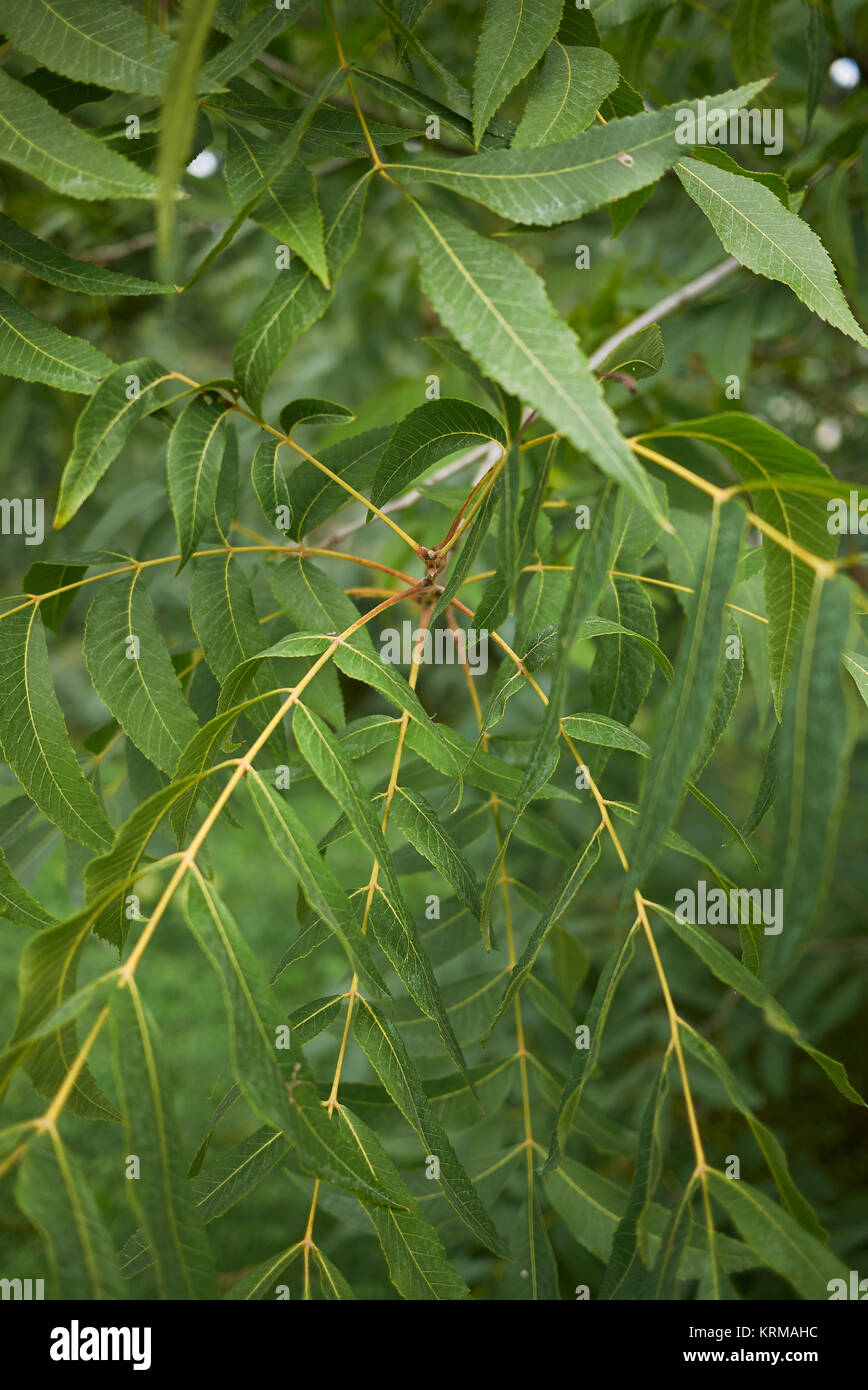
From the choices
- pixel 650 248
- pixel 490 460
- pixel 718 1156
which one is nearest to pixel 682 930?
pixel 490 460

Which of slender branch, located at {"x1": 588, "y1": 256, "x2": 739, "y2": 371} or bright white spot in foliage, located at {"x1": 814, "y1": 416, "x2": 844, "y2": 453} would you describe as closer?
slender branch, located at {"x1": 588, "y1": 256, "x2": 739, "y2": 371}

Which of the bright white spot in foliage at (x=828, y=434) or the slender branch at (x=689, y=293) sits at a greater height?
the bright white spot in foliage at (x=828, y=434)

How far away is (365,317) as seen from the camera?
1694 millimetres

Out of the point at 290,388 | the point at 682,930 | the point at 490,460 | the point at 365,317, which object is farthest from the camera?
the point at 290,388

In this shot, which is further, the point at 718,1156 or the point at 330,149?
the point at 718,1156

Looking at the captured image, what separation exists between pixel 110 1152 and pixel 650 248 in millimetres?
2067

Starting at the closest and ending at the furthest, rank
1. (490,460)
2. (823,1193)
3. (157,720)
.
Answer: (157,720)
(490,460)
(823,1193)

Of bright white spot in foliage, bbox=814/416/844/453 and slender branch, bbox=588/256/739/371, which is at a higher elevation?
bright white spot in foliage, bbox=814/416/844/453

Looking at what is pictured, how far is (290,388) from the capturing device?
2.34m

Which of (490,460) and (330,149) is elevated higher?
(490,460)

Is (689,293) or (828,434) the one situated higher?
(828,434)

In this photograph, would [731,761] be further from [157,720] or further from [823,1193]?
[157,720]

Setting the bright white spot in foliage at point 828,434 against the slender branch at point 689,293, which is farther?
the bright white spot in foliage at point 828,434

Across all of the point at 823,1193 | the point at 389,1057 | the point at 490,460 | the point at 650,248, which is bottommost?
the point at 823,1193
